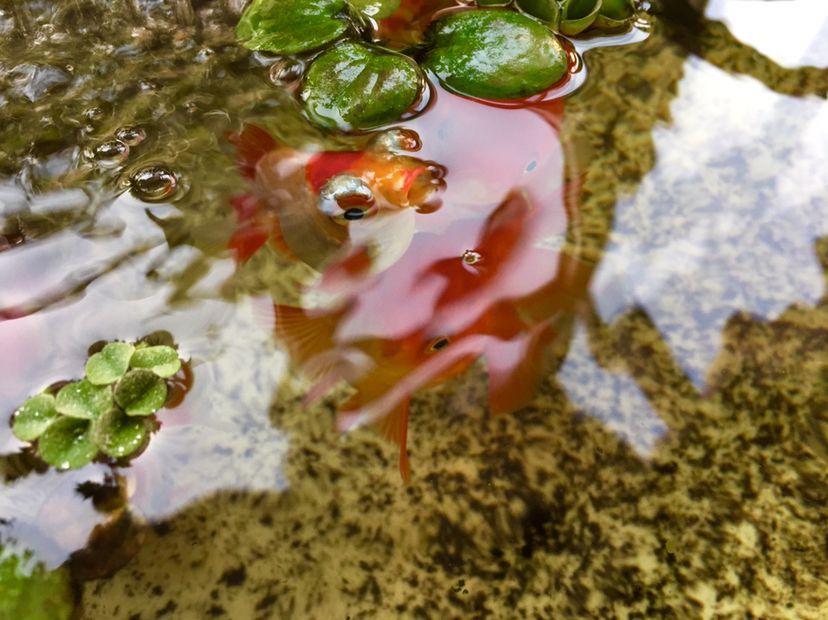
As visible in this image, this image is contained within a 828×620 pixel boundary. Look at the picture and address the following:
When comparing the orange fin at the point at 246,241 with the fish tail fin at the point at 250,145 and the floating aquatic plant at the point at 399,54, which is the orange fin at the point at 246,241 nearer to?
the fish tail fin at the point at 250,145

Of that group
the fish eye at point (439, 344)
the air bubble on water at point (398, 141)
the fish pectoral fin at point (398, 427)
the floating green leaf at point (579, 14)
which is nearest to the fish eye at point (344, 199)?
the air bubble on water at point (398, 141)

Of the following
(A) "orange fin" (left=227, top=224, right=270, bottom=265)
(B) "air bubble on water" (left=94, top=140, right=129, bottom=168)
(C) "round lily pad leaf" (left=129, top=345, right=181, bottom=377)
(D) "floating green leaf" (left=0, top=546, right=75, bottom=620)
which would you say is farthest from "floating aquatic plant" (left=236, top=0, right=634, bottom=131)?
(D) "floating green leaf" (left=0, top=546, right=75, bottom=620)

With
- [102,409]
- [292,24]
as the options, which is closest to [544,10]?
[292,24]

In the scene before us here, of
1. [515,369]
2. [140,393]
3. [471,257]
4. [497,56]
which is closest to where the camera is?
[140,393]

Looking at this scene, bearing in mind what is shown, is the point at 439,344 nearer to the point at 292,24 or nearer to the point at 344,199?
the point at 344,199

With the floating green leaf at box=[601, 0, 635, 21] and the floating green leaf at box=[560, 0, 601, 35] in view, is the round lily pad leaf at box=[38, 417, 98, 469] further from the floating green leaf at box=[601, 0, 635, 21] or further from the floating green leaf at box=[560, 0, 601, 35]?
the floating green leaf at box=[601, 0, 635, 21]

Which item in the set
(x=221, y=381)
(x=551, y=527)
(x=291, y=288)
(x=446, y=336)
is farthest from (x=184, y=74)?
(x=551, y=527)
